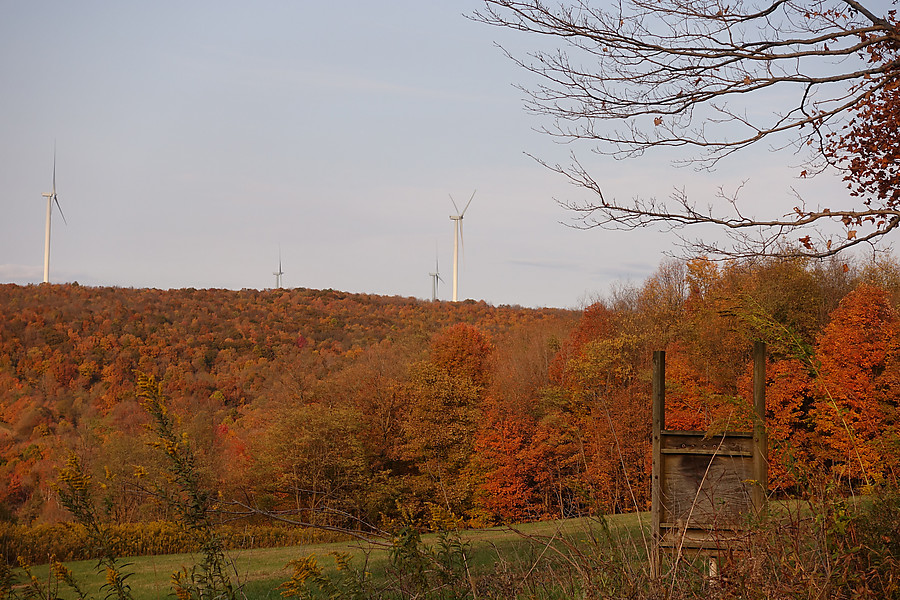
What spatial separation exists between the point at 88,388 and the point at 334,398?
32.6 meters

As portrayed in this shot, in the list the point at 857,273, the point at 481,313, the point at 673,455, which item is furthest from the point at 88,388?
the point at 673,455

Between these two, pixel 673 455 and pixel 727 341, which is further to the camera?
pixel 727 341

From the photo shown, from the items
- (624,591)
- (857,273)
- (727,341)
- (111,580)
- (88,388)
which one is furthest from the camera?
(88,388)

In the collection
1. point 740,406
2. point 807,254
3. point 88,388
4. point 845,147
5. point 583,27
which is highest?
point 583,27

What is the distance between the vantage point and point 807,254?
670 centimetres

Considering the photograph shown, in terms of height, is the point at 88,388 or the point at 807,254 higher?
the point at 807,254

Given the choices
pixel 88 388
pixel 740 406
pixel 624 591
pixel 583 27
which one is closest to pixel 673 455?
pixel 583 27

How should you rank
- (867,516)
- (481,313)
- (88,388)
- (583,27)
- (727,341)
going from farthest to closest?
(481,313), (88,388), (727,341), (583,27), (867,516)

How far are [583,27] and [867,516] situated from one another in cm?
455

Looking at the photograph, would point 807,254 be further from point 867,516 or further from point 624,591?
point 624,591

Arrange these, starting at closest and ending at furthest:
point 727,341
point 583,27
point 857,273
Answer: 1. point 583,27
2. point 727,341
3. point 857,273

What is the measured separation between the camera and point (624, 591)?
2328mm

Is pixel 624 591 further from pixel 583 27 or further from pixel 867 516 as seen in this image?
pixel 583 27

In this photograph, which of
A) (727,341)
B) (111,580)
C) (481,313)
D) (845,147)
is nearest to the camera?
(111,580)
